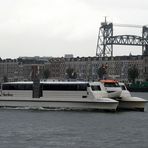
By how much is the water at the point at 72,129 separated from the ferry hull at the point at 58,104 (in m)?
1.00

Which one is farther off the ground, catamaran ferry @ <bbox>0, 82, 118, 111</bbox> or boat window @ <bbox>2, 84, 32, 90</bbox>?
boat window @ <bbox>2, 84, 32, 90</bbox>

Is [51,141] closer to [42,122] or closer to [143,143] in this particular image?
[143,143]

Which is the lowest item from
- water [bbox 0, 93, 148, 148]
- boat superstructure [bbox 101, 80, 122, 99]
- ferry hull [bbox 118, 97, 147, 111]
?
water [bbox 0, 93, 148, 148]

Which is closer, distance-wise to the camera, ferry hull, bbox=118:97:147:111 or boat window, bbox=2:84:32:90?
ferry hull, bbox=118:97:147:111

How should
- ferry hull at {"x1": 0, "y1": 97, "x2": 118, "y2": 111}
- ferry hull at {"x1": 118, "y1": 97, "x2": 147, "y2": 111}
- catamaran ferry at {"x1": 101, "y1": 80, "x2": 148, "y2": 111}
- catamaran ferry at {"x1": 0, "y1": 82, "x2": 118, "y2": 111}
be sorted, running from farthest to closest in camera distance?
1. ferry hull at {"x1": 118, "y1": 97, "x2": 147, "y2": 111}
2. catamaran ferry at {"x1": 101, "y1": 80, "x2": 148, "y2": 111}
3. catamaran ferry at {"x1": 0, "y1": 82, "x2": 118, "y2": 111}
4. ferry hull at {"x1": 0, "y1": 97, "x2": 118, "y2": 111}

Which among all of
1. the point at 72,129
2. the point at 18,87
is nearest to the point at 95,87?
the point at 18,87

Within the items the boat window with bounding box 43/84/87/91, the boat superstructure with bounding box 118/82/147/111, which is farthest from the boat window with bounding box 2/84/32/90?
the boat superstructure with bounding box 118/82/147/111

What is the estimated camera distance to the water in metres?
39.3

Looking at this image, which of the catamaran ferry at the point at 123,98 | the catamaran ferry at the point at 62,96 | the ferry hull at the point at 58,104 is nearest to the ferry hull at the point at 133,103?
the catamaran ferry at the point at 123,98

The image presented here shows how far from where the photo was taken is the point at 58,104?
64.6 m

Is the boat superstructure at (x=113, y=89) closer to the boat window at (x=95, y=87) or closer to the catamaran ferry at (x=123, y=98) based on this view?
the catamaran ferry at (x=123, y=98)

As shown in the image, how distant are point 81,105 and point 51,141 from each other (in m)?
23.4

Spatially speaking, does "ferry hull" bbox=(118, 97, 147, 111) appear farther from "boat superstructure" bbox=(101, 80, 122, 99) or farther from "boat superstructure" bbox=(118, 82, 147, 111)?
"boat superstructure" bbox=(101, 80, 122, 99)

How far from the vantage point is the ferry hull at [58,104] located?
6256cm
